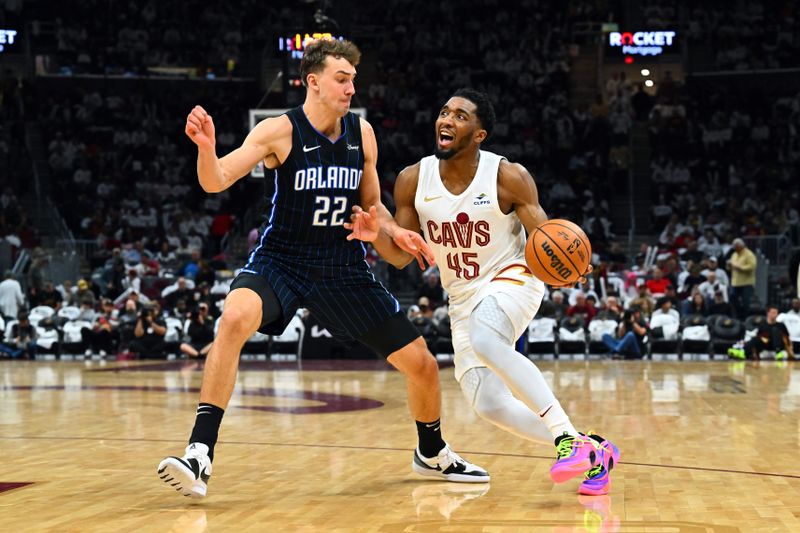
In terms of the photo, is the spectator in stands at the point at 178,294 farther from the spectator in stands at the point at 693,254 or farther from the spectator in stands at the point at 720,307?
the spectator in stands at the point at 693,254

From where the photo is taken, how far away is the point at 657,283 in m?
20.5

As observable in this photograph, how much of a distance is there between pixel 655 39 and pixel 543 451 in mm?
23786

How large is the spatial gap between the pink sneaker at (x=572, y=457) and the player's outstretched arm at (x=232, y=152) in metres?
2.17

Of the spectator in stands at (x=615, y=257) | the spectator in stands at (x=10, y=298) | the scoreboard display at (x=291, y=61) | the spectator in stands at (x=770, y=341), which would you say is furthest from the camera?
the spectator in stands at (x=615, y=257)

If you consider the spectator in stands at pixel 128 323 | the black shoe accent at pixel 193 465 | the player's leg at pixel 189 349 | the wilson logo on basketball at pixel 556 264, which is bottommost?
the player's leg at pixel 189 349

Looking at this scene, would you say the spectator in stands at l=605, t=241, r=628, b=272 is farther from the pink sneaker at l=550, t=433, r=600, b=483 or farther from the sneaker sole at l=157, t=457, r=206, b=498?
the sneaker sole at l=157, t=457, r=206, b=498

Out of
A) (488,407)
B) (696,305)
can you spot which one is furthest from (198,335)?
(488,407)

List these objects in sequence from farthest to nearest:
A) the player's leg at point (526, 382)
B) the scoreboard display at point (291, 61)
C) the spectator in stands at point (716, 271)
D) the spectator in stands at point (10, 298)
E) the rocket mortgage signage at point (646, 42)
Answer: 1. the rocket mortgage signage at point (646, 42)
2. the spectator in stands at point (10, 298)
3. the scoreboard display at point (291, 61)
4. the spectator in stands at point (716, 271)
5. the player's leg at point (526, 382)

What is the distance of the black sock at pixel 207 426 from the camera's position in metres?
5.69

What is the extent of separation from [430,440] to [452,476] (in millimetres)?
240

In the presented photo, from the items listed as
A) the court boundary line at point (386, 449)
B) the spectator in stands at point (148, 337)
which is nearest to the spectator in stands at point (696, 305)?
the spectator in stands at point (148, 337)

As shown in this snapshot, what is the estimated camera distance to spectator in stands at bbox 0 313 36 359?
20.1m

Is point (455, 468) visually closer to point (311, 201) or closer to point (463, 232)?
point (463, 232)

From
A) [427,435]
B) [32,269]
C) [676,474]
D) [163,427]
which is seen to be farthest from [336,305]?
[32,269]
